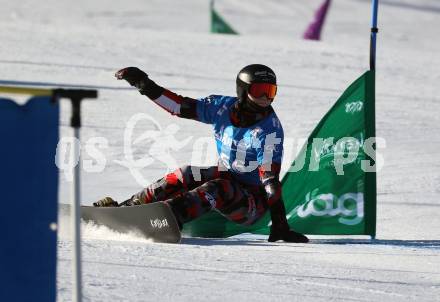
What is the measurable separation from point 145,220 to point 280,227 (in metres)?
0.82

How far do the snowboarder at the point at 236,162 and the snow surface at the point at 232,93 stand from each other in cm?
23

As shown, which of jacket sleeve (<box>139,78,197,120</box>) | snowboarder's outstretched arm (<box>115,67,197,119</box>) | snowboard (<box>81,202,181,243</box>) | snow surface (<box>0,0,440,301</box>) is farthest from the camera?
jacket sleeve (<box>139,78,197,120</box>)

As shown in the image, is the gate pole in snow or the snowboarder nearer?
the gate pole in snow

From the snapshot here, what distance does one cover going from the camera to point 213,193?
638 centimetres

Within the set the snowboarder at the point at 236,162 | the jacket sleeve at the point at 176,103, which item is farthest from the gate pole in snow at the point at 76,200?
the jacket sleeve at the point at 176,103

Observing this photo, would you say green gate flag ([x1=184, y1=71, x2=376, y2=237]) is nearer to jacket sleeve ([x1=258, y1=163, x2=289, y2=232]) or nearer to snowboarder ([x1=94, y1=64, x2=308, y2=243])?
snowboarder ([x1=94, y1=64, x2=308, y2=243])

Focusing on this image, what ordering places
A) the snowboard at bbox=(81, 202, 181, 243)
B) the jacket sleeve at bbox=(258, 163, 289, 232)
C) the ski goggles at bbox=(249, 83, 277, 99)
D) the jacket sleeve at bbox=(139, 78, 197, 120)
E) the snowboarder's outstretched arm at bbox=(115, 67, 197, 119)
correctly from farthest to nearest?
the jacket sleeve at bbox=(139, 78, 197, 120) → the snowboarder's outstretched arm at bbox=(115, 67, 197, 119) → the ski goggles at bbox=(249, 83, 277, 99) → the jacket sleeve at bbox=(258, 163, 289, 232) → the snowboard at bbox=(81, 202, 181, 243)

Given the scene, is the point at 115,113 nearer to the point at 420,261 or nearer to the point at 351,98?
the point at 351,98

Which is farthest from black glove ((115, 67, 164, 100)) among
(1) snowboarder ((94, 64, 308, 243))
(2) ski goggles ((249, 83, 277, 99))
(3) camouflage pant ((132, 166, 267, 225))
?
(2) ski goggles ((249, 83, 277, 99))

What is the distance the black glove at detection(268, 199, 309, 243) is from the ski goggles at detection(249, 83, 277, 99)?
2.21 ft

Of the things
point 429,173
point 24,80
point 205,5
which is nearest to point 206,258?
point 429,173

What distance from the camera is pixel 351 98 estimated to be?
6641 mm

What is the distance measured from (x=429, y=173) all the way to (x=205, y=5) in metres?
18.9

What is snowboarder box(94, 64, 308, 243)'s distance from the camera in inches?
249
